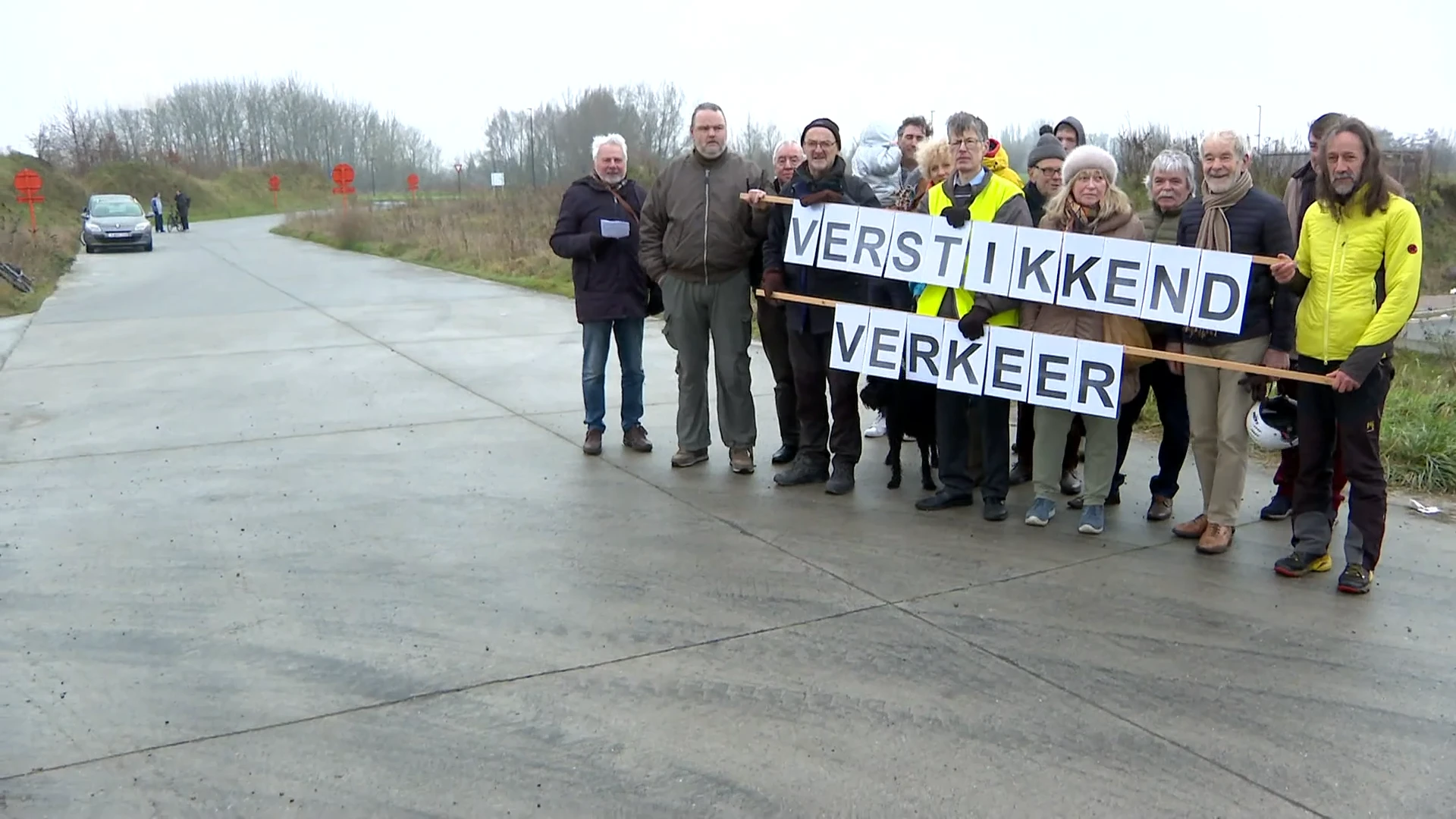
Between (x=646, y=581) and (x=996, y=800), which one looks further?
(x=646, y=581)

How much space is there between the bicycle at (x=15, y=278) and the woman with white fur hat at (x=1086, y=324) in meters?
17.4

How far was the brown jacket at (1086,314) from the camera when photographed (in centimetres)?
602

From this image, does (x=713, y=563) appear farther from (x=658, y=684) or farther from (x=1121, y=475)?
(x=1121, y=475)

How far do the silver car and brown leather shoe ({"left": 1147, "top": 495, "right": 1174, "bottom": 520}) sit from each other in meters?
31.2

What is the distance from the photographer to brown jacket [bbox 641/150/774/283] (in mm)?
6984

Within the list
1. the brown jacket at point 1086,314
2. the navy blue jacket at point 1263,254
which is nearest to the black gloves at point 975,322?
the brown jacket at point 1086,314

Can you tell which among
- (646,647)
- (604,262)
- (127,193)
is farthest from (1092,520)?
(127,193)

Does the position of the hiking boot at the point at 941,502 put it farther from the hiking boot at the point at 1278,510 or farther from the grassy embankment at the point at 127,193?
the grassy embankment at the point at 127,193

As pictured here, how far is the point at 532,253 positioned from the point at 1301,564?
20234 mm

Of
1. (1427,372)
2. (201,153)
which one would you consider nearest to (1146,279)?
(1427,372)

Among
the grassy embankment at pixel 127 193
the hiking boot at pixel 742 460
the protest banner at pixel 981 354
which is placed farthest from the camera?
the grassy embankment at pixel 127 193

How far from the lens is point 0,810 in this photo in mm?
3498

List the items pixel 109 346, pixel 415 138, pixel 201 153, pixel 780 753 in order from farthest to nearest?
pixel 415 138 → pixel 201 153 → pixel 109 346 → pixel 780 753

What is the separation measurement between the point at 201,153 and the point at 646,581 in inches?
4049
